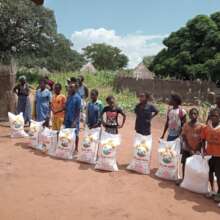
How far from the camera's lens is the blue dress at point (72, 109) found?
7672 millimetres

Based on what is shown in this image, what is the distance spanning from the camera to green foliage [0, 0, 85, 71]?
1265 inches

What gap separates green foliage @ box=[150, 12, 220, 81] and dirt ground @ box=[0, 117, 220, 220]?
16.1 metres

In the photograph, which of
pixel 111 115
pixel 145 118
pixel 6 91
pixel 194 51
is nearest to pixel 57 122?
pixel 111 115

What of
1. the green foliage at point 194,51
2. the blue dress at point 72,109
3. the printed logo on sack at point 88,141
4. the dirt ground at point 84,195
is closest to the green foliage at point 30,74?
the green foliage at point 194,51

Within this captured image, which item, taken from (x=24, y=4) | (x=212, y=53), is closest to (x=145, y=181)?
(x=212, y=53)

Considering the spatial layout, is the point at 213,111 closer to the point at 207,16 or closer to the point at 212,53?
the point at 212,53

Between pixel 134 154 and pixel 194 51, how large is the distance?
18757 millimetres

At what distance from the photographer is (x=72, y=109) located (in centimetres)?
768

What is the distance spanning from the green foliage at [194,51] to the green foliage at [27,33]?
11.5m

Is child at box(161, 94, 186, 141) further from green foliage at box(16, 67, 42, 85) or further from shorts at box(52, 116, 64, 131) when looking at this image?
green foliage at box(16, 67, 42, 85)

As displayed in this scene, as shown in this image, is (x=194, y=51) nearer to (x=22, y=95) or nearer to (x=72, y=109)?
(x=22, y=95)

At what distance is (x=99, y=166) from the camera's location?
687cm

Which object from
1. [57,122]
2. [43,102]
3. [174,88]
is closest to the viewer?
[57,122]

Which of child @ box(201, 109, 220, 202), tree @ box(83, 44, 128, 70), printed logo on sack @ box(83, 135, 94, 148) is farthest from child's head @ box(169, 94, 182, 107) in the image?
tree @ box(83, 44, 128, 70)
